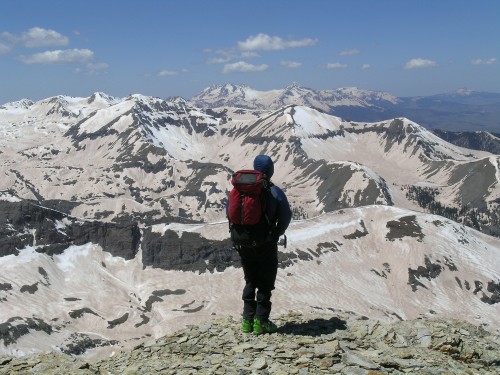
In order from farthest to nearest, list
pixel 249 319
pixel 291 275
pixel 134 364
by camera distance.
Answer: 1. pixel 291 275
2. pixel 249 319
3. pixel 134 364

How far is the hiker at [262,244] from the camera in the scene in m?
20.3

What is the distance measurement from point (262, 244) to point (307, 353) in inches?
194

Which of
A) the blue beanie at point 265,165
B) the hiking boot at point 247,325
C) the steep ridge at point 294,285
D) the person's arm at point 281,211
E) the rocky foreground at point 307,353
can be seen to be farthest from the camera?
the steep ridge at point 294,285

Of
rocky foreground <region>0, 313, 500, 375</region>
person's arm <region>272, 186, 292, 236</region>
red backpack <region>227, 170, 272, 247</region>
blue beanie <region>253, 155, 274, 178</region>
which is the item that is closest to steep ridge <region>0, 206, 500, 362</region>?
rocky foreground <region>0, 313, 500, 375</region>

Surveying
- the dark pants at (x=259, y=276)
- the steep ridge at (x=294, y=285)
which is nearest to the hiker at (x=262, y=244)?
the dark pants at (x=259, y=276)

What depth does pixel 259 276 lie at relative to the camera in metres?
22.1

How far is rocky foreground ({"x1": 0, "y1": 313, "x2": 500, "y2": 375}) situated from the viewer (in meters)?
17.4

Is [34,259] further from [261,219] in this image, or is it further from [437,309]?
[261,219]

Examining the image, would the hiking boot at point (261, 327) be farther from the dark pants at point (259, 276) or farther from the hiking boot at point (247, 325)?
the hiking boot at point (247, 325)

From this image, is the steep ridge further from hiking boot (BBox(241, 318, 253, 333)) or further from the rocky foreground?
hiking boot (BBox(241, 318, 253, 333))

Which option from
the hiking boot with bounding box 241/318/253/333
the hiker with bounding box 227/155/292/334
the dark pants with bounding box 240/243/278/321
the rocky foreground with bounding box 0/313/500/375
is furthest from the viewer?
the hiking boot with bounding box 241/318/253/333

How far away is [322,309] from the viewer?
149625 millimetres

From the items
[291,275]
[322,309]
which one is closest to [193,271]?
[291,275]

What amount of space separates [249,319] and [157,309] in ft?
518
